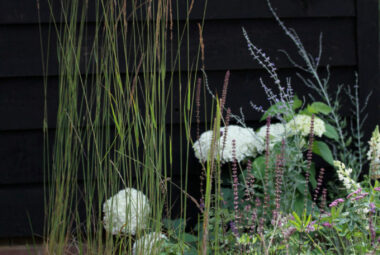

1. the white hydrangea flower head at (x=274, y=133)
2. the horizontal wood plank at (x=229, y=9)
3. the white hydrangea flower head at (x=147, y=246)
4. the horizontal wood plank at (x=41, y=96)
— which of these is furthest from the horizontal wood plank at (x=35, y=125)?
the white hydrangea flower head at (x=147, y=246)

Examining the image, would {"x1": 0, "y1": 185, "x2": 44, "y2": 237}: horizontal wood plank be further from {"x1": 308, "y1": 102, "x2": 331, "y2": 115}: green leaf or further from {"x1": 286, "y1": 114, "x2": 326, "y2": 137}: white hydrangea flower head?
{"x1": 308, "y1": 102, "x2": 331, "y2": 115}: green leaf

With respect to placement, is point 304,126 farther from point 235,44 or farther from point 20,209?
point 20,209

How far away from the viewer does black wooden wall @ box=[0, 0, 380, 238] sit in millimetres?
2480

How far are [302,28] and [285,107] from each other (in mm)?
428

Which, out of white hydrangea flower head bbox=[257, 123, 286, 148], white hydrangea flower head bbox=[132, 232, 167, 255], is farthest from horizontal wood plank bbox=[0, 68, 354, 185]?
white hydrangea flower head bbox=[132, 232, 167, 255]

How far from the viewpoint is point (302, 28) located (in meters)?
2.60

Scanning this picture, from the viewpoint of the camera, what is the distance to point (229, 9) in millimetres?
2547

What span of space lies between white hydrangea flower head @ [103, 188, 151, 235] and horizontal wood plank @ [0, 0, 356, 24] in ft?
2.63

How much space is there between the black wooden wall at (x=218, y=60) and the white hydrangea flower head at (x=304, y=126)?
0.26 m

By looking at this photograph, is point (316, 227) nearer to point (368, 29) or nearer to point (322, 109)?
point (322, 109)

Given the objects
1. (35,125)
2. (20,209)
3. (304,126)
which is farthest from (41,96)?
(304,126)

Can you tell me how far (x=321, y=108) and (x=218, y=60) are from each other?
488mm

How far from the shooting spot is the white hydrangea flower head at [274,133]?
2.42m

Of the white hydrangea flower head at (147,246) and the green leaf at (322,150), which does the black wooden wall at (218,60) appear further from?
the white hydrangea flower head at (147,246)
